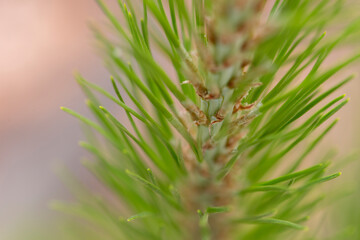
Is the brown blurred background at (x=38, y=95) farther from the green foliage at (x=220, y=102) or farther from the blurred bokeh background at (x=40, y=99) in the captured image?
the green foliage at (x=220, y=102)

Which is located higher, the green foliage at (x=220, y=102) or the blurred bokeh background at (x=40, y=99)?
the blurred bokeh background at (x=40, y=99)

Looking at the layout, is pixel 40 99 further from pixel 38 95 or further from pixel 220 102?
pixel 220 102

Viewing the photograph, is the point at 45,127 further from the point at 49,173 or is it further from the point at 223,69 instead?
the point at 223,69

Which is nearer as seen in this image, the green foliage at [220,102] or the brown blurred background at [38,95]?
the green foliage at [220,102]

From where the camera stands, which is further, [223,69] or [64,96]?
[64,96]

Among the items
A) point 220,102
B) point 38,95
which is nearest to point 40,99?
point 38,95

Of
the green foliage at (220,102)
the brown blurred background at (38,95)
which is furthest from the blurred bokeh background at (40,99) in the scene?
the green foliage at (220,102)

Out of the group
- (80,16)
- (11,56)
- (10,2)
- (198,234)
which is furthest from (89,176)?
(198,234)
